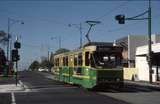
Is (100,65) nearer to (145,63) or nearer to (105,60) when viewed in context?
(105,60)

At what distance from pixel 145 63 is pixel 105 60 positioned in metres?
26.0

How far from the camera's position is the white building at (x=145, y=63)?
50.7 meters

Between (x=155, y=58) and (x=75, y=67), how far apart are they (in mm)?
20312

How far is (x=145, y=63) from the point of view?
5612 cm

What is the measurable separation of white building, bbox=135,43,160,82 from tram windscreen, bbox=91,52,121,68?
18946 mm

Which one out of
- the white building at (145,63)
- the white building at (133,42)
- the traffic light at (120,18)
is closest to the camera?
the traffic light at (120,18)

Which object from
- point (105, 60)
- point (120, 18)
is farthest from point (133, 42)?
point (105, 60)

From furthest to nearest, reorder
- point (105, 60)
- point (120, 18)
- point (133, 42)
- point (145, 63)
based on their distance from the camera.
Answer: point (133, 42), point (145, 63), point (120, 18), point (105, 60)

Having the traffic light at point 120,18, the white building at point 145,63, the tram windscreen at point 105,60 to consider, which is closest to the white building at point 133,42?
the white building at point 145,63

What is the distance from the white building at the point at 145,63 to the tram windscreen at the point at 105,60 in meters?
18.9

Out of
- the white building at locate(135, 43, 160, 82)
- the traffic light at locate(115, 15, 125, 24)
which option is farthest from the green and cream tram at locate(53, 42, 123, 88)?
the white building at locate(135, 43, 160, 82)

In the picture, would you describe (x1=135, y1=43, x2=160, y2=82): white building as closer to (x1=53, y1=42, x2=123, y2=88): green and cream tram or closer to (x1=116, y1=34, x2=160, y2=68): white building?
(x1=116, y1=34, x2=160, y2=68): white building

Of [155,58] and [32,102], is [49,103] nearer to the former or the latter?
[32,102]

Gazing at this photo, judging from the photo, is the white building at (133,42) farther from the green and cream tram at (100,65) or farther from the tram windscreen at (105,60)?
the tram windscreen at (105,60)
